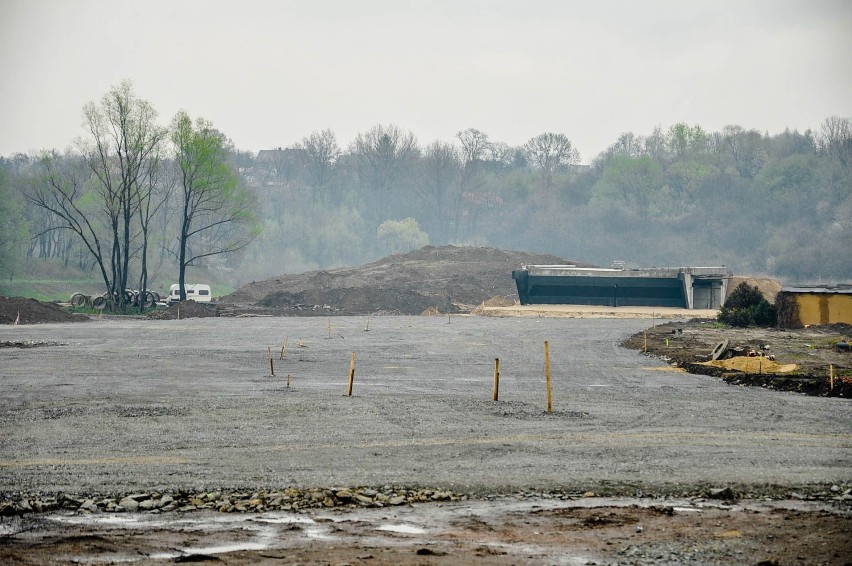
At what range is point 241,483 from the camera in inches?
592

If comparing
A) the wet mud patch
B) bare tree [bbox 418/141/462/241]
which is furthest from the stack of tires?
bare tree [bbox 418/141/462/241]

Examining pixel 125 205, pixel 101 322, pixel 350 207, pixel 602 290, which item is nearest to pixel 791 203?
pixel 350 207

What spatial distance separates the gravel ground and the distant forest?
11751 cm

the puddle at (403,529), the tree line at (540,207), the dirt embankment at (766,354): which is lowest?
the puddle at (403,529)

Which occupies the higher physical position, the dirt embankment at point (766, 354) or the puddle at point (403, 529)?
the dirt embankment at point (766, 354)

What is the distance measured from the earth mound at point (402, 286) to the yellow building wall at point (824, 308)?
37422 millimetres

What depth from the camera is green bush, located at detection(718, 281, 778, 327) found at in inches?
2466

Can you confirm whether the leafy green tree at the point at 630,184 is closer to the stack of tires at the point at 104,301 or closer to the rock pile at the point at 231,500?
the stack of tires at the point at 104,301

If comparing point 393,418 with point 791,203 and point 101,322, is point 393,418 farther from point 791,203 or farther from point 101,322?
point 791,203

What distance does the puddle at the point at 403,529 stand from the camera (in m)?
Result: 12.2

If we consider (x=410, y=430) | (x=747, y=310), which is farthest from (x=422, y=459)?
(x=747, y=310)

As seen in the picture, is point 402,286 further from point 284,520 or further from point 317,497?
point 284,520

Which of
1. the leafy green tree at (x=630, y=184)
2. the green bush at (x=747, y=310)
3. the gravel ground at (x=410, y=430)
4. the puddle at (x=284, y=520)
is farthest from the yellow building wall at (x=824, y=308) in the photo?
the leafy green tree at (x=630, y=184)

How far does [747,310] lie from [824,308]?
6.38m
